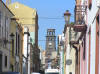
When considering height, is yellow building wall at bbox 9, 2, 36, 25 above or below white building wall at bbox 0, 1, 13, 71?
above

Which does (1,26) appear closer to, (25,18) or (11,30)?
(11,30)

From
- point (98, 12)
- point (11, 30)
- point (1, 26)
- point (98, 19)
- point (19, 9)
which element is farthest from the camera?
point (19, 9)

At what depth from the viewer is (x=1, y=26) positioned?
3725cm

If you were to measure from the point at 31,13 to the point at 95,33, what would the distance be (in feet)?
246

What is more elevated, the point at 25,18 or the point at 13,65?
the point at 25,18

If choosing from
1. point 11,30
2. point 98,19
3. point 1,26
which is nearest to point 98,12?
point 98,19

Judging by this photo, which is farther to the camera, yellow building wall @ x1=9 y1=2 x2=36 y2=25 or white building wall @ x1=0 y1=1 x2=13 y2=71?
yellow building wall @ x1=9 y1=2 x2=36 y2=25

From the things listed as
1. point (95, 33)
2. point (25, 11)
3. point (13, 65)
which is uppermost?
point (25, 11)

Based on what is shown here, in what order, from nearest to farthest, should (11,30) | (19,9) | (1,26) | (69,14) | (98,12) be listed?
(98,12), (69,14), (1,26), (11,30), (19,9)

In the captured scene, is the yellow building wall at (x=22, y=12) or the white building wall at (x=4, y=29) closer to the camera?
the white building wall at (x=4, y=29)

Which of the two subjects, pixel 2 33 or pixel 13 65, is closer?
pixel 2 33

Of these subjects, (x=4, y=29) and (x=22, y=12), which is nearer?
(x=4, y=29)

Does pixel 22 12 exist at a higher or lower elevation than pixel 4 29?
higher

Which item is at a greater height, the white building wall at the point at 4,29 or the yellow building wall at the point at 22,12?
the yellow building wall at the point at 22,12
